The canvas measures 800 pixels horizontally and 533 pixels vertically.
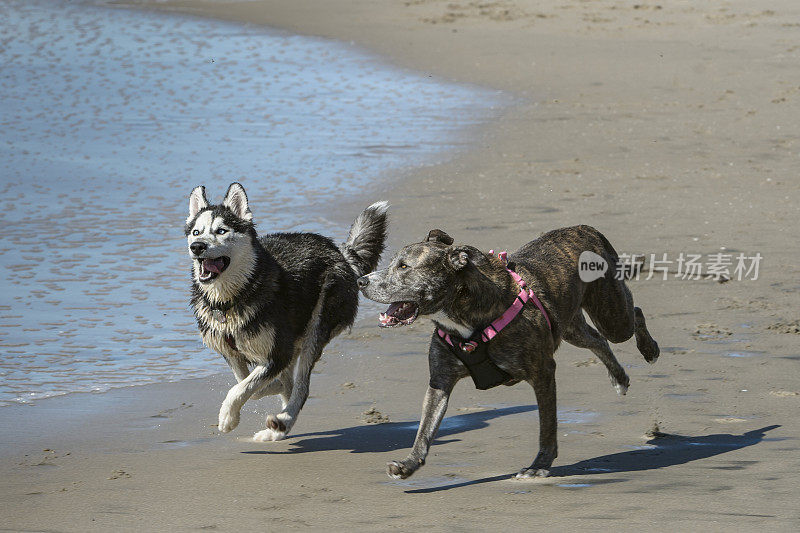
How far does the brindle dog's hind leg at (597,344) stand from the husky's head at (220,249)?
6.42 ft

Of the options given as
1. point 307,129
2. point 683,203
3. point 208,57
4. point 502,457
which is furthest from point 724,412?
point 208,57

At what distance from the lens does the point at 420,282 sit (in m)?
6.38

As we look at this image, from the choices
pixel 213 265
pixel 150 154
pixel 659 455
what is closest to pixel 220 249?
pixel 213 265

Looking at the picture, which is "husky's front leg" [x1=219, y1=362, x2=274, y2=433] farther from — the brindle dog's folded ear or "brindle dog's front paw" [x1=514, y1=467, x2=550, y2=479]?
"brindle dog's front paw" [x1=514, y1=467, x2=550, y2=479]

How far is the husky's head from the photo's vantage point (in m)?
7.16

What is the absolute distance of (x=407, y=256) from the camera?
648cm

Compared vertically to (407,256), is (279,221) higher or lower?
lower

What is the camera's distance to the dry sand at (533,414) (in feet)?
19.7

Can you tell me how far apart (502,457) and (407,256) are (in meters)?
1.29

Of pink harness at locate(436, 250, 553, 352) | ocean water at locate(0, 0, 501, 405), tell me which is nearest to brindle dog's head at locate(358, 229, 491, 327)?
pink harness at locate(436, 250, 553, 352)

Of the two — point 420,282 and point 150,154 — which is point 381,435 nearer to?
point 420,282

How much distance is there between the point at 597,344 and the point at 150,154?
33.2 feet

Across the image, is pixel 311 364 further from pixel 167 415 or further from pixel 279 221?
pixel 279 221

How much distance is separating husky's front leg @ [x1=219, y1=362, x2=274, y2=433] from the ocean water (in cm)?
162
